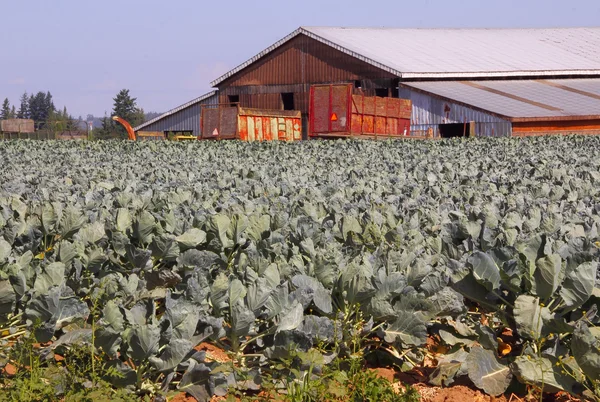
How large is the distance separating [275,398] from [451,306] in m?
1.13

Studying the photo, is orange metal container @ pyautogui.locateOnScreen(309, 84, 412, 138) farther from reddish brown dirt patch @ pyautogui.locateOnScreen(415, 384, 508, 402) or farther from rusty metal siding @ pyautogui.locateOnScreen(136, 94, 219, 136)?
reddish brown dirt patch @ pyautogui.locateOnScreen(415, 384, 508, 402)

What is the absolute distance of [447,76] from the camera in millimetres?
42219

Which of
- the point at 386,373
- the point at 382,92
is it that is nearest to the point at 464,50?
the point at 382,92

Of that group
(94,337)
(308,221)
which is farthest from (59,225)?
(94,337)

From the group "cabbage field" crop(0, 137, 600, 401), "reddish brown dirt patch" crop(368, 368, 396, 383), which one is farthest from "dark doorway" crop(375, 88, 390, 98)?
"reddish brown dirt patch" crop(368, 368, 396, 383)

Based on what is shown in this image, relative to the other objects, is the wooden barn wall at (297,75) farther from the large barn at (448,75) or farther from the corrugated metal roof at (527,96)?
the corrugated metal roof at (527,96)

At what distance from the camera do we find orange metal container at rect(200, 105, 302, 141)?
35844 mm

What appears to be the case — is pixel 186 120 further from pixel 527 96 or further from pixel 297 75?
pixel 527 96

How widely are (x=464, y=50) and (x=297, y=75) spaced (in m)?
9.16

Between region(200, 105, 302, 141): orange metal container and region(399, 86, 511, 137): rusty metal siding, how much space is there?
16.8ft

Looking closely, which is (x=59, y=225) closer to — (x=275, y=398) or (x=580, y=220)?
(x=275, y=398)

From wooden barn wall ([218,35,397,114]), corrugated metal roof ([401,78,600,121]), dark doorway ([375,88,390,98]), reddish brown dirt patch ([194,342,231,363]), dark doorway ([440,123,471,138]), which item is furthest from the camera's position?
wooden barn wall ([218,35,397,114])

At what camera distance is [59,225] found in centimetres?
638

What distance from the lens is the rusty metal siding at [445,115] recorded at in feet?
116
